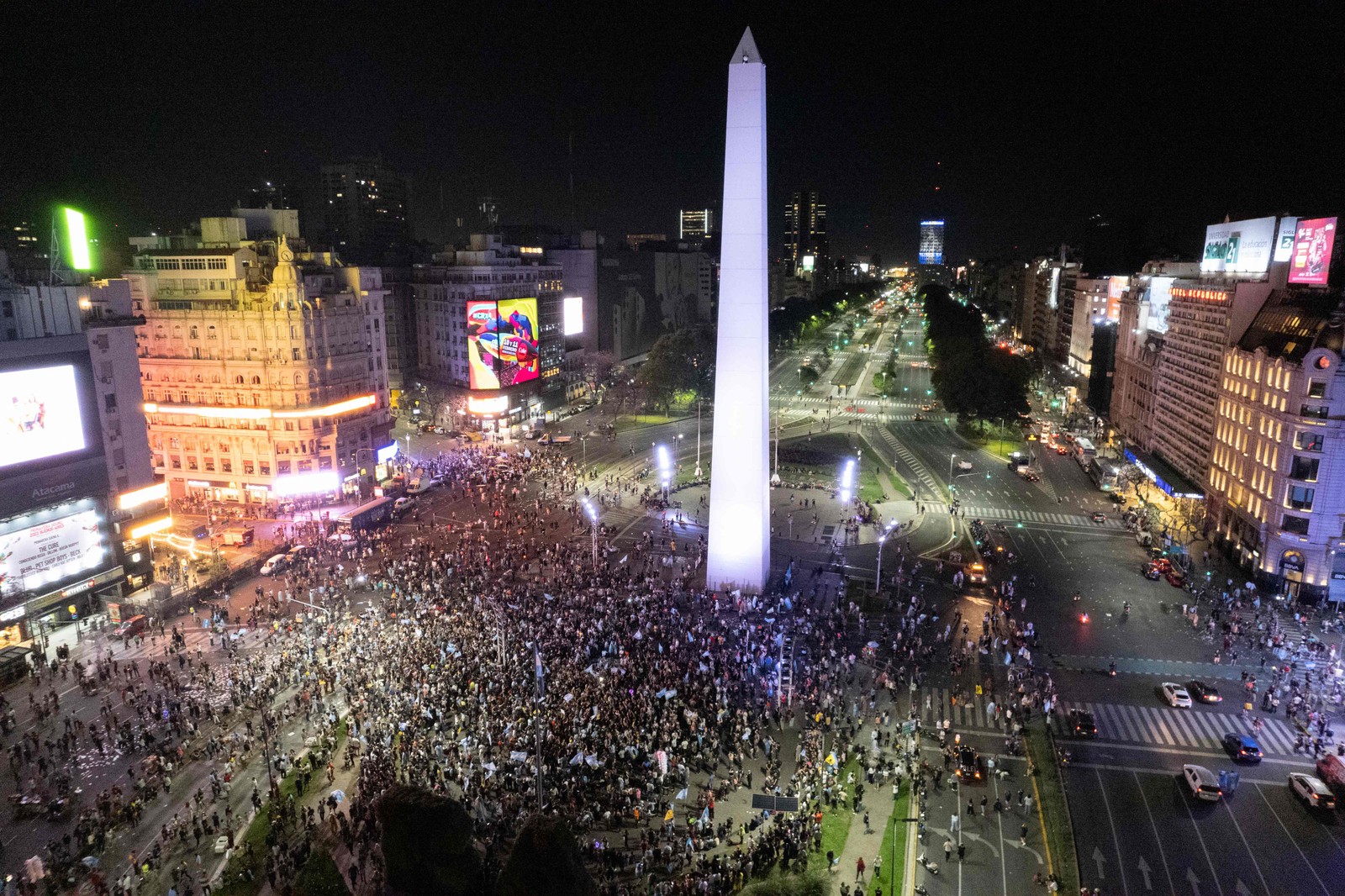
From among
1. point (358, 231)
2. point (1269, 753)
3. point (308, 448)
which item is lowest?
point (1269, 753)

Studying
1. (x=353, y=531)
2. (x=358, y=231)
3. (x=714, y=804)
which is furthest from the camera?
(x=358, y=231)

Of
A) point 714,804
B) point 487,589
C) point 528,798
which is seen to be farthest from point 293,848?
point 487,589

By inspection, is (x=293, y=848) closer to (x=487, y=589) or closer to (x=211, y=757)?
(x=211, y=757)

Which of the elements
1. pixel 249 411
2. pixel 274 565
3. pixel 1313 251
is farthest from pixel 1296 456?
pixel 249 411

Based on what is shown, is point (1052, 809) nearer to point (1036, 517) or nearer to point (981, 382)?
point (1036, 517)

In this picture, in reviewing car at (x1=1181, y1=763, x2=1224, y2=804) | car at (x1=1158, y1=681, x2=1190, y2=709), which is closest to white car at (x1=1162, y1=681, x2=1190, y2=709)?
car at (x1=1158, y1=681, x2=1190, y2=709)

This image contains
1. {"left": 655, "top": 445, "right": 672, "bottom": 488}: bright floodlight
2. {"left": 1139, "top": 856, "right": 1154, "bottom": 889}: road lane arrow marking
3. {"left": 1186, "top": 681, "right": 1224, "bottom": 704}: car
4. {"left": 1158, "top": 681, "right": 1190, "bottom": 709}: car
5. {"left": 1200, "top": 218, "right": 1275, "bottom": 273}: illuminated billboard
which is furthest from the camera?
{"left": 655, "top": 445, "right": 672, "bottom": 488}: bright floodlight

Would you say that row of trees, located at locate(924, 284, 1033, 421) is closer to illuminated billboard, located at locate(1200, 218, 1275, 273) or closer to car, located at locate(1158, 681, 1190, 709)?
illuminated billboard, located at locate(1200, 218, 1275, 273)
